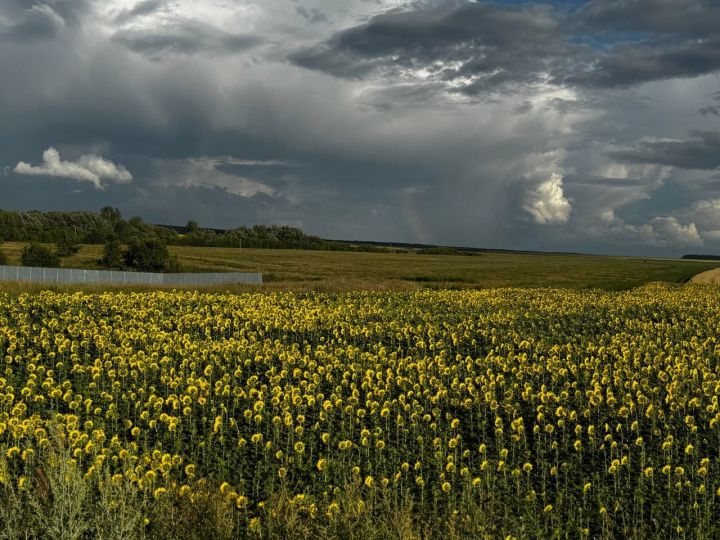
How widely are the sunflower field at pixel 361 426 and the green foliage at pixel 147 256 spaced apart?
41.9m

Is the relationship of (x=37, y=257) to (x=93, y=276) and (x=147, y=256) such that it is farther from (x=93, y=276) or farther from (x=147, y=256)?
(x=93, y=276)

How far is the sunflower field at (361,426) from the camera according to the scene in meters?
7.54

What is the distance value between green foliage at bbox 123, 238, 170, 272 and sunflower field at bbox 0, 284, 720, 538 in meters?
41.9

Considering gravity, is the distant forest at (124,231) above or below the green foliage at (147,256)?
above

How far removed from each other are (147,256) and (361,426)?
178ft

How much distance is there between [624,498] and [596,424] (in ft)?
9.32

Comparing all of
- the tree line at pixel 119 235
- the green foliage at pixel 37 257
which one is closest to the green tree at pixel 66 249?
the tree line at pixel 119 235

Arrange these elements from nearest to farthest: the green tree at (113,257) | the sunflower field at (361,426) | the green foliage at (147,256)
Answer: the sunflower field at (361,426) → the green foliage at (147,256) → the green tree at (113,257)

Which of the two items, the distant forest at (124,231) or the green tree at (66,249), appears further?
the distant forest at (124,231)

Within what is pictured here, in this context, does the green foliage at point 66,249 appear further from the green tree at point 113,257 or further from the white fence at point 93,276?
the white fence at point 93,276

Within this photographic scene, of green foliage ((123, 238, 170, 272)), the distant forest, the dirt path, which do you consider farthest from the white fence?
the distant forest

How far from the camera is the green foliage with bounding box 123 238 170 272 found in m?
61.6

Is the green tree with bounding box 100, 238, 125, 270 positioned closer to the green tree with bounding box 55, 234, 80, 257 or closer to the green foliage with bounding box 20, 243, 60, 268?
the green foliage with bounding box 20, 243, 60, 268

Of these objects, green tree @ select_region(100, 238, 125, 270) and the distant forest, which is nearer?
green tree @ select_region(100, 238, 125, 270)
